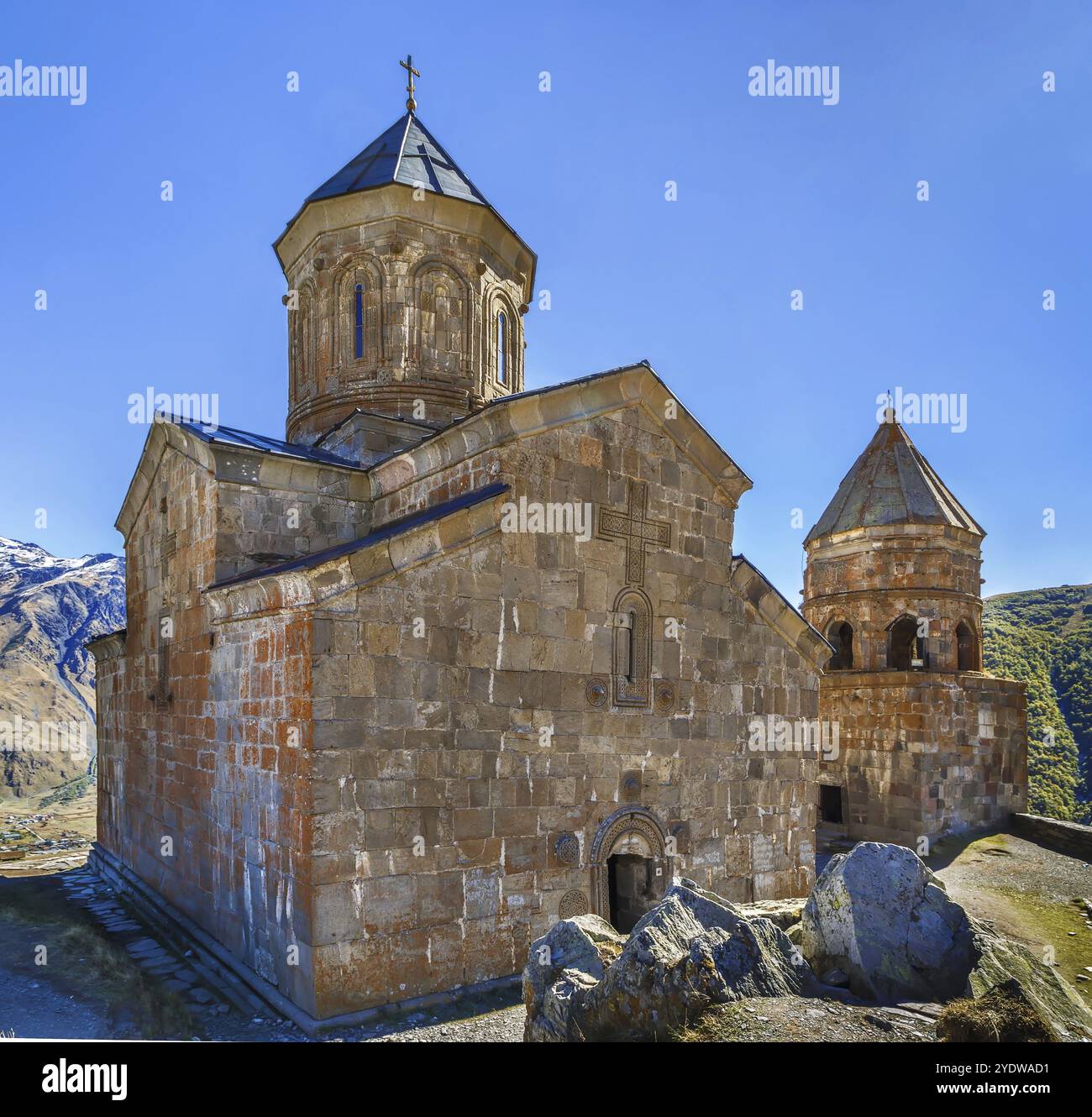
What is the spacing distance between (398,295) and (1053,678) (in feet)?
113

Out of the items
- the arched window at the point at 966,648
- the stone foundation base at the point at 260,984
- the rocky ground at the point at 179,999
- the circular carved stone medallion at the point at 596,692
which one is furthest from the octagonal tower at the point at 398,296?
the arched window at the point at 966,648

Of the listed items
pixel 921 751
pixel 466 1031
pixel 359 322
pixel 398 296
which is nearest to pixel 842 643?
pixel 921 751

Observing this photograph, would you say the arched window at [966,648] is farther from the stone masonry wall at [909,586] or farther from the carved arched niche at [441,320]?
the carved arched niche at [441,320]

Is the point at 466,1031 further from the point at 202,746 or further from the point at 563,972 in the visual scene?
the point at 202,746

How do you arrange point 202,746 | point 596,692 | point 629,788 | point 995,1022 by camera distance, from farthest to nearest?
point 202,746 → point 629,788 → point 596,692 → point 995,1022

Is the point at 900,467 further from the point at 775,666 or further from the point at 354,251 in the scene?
the point at 354,251

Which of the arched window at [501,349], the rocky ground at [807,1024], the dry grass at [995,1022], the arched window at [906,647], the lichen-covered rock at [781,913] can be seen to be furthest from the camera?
the arched window at [906,647]

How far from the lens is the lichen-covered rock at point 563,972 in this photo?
3.98 metres

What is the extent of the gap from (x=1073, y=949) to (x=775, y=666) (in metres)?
4.38

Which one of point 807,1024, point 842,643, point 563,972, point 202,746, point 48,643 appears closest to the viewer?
point 807,1024

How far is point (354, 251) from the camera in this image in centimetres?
955

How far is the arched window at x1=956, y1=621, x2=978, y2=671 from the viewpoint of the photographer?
45.6 feet

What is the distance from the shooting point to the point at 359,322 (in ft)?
31.5

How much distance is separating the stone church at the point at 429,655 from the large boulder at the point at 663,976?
1396mm
